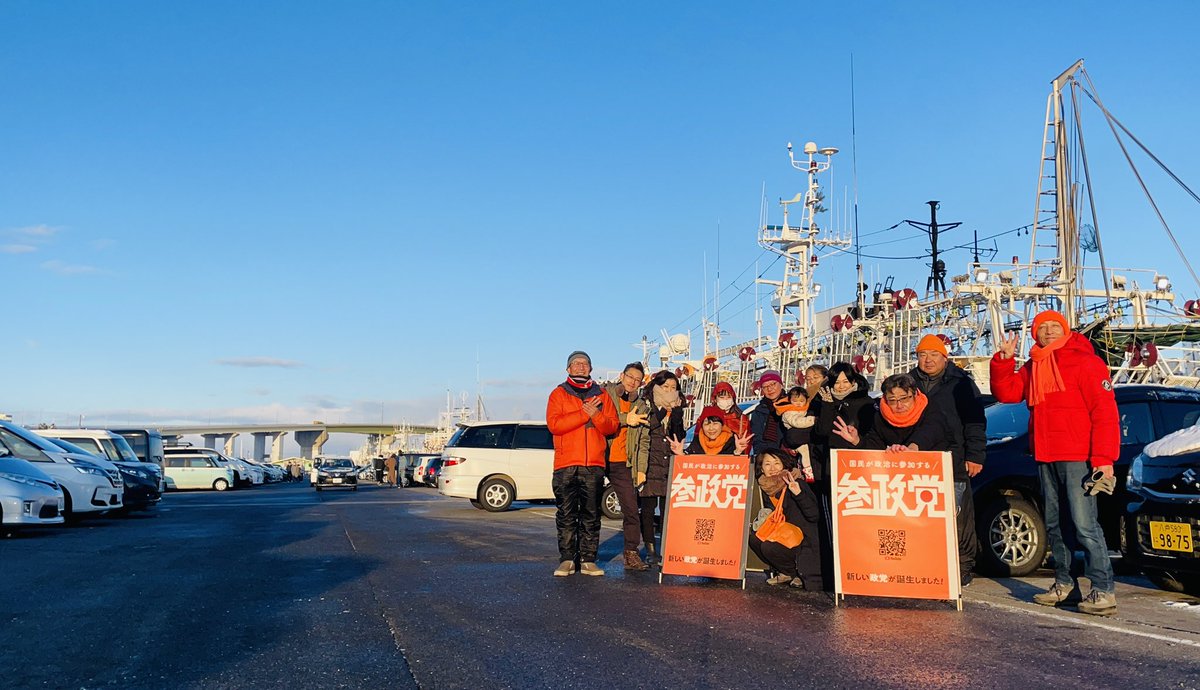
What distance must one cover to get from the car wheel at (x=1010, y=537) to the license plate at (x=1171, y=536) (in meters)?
1.42

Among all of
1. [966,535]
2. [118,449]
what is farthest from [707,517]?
[118,449]

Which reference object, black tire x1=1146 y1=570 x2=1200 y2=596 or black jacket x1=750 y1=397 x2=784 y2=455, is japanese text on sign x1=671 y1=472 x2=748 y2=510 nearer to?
black jacket x1=750 y1=397 x2=784 y2=455

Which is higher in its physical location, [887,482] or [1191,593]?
[887,482]

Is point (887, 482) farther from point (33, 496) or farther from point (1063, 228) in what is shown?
point (1063, 228)

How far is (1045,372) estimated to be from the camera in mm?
6547

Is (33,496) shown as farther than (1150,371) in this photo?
No

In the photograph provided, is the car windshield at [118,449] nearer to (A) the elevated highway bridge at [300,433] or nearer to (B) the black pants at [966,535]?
(B) the black pants at [966,535]

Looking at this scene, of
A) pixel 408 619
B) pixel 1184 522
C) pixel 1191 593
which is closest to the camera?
pixel 408 619

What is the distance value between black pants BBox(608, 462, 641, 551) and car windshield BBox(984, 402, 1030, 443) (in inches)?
124

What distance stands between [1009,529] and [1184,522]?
176 cm

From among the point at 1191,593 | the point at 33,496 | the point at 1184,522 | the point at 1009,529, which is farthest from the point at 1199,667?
the point at 33,496

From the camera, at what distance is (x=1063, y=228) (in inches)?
794

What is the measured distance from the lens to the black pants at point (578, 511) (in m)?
8.04

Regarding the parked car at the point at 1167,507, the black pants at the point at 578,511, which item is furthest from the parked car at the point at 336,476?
the parked car at the point at 1167,507
